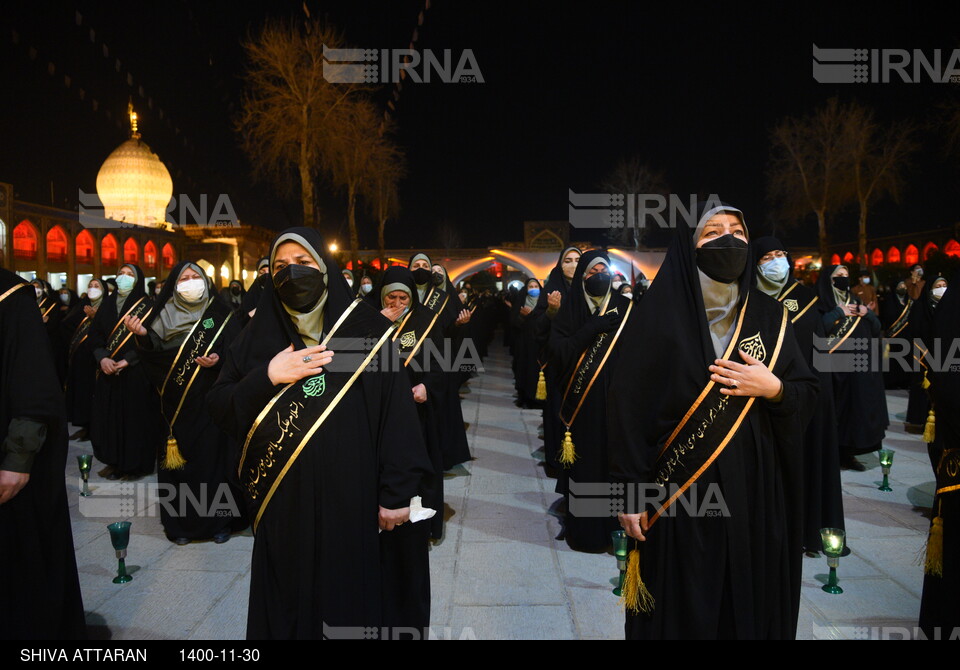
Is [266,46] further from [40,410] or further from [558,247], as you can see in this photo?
[558,247]

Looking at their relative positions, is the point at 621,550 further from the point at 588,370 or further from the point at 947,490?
the point at 947,490

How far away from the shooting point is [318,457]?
2.62m

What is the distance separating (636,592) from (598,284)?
8.49 feet

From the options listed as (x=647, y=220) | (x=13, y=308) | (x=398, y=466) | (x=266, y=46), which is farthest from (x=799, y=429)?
(x=647, y=220)

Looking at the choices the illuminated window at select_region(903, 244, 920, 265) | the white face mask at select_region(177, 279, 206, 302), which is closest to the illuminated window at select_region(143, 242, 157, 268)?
the white face mask at select_region(177, 279, 206, 302)

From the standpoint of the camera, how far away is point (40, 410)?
287 cm

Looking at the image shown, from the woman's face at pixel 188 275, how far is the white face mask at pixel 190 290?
2 cm

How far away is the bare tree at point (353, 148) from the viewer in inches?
871

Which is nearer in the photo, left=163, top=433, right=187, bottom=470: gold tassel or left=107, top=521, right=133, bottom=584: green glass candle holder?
left=107, top=521, right=133, bottom=584: green glass candle holder

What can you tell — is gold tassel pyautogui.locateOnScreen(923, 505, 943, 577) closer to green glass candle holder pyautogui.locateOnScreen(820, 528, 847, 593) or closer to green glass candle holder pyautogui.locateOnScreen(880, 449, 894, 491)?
green glass candle holder pyautogui.locateOnScreen(820, 528, 847, 593)

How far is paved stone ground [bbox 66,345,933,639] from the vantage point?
3660 millimetres

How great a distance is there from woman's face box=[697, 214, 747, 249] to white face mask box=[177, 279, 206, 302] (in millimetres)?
4172

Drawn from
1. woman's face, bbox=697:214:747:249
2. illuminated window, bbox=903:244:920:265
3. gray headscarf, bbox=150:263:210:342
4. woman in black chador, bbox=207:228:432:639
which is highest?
illuminated window, bbox=903:244:920:265

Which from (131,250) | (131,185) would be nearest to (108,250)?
(131,250)
